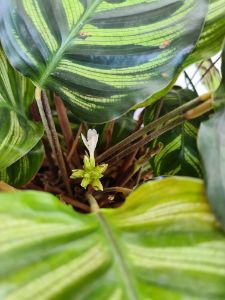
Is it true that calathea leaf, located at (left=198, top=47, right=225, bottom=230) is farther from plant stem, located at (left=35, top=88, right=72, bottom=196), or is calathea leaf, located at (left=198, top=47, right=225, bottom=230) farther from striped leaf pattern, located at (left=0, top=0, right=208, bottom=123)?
plant stem, located at (left=35, top=88, right=72, bottom=196)

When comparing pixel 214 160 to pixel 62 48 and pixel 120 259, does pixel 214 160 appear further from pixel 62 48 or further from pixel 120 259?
pixel 62 48

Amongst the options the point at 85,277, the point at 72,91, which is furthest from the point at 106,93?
the point at 85,277

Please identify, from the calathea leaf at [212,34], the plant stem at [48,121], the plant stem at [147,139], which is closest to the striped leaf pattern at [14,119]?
the plant stem at [48,121]

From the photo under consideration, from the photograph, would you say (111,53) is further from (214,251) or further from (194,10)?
(214,251)

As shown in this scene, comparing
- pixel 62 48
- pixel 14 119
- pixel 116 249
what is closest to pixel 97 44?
pixel 62 48

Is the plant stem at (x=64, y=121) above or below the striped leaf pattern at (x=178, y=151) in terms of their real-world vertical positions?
above

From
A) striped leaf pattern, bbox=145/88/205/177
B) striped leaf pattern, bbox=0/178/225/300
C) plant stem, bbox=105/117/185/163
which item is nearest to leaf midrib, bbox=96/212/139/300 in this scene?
striped leaf pattern, bbox=0/178/225/300

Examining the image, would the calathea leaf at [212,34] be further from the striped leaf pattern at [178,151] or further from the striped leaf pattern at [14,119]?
the striped leaf pattern at [14,119]
